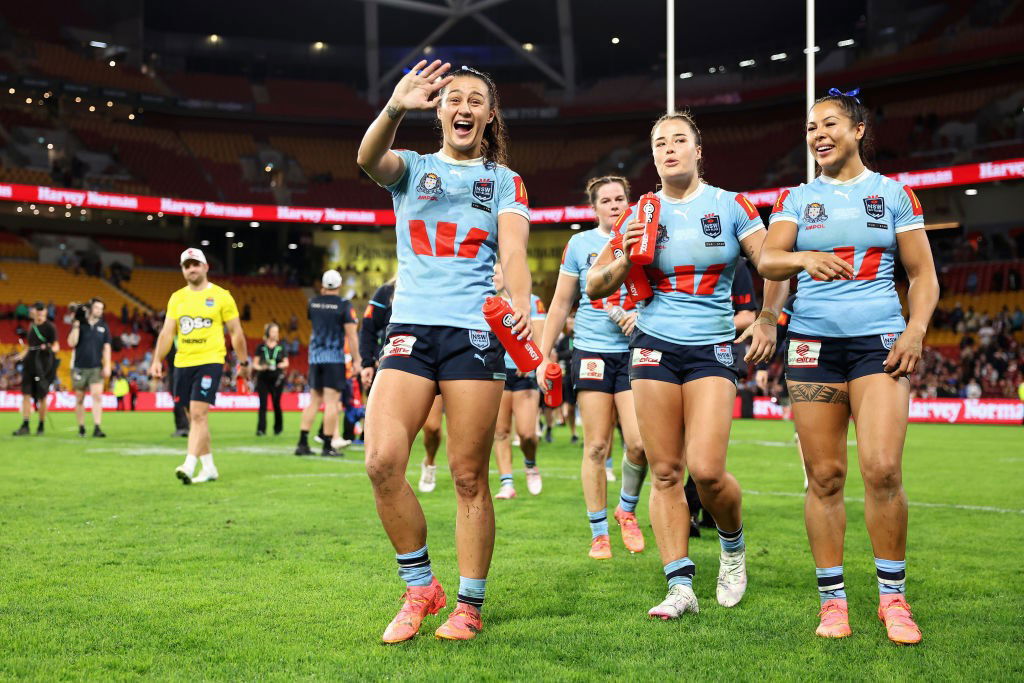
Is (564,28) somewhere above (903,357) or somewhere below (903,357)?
above

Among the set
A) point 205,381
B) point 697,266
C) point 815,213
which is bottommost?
point 205,381

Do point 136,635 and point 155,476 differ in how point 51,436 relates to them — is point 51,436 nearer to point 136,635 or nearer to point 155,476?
point 155,476

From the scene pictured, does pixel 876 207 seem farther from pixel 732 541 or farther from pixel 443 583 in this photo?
pixel 443 583

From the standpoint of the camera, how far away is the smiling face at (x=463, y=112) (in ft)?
13.0

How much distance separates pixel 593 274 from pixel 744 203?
0.82 meters

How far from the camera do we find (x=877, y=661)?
3508 mm

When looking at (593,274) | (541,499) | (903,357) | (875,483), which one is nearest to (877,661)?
(875,483)

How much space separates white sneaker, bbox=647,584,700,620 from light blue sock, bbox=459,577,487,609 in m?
0.79

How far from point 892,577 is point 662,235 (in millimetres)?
1846

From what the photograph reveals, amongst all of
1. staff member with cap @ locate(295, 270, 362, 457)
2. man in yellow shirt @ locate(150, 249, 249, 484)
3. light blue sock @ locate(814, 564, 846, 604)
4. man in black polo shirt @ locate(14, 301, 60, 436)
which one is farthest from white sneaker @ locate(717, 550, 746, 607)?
man in black polo shirt @ locate(14, 301, 60, 436)

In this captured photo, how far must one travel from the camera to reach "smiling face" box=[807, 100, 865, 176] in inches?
164

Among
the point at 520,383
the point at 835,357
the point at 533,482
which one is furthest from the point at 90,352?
the point at 835,357

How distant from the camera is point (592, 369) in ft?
20.5

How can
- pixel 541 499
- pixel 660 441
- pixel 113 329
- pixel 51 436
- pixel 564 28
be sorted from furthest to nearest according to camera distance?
pixel 564 28
pixel 113 329
pixel 51 436
pixel 541 499
pixel 660 441
